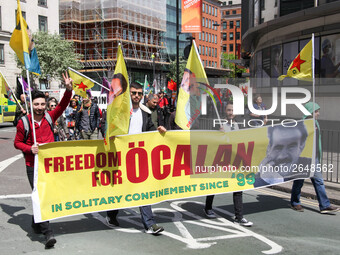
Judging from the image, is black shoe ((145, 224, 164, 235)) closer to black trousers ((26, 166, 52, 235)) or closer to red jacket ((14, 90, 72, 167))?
black trousers ((26, 166, 52, 235))

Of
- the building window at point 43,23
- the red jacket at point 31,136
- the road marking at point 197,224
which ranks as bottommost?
the road marking at point 197,224

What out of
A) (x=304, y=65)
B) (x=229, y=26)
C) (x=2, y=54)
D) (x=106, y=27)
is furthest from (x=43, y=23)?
(x=229, y=26)

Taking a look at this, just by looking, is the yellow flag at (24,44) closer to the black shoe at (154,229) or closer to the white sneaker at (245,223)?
the black shoe at (154,229)

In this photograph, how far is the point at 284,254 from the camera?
14.9 ft

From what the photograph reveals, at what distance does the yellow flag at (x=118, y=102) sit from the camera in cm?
496

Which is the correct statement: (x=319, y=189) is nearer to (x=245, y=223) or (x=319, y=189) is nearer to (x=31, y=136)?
(x=245, y=223)

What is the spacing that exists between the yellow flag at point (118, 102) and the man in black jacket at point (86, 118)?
7.08 meters

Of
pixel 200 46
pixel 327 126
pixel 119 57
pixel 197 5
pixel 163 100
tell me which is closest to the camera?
pixel 119 57

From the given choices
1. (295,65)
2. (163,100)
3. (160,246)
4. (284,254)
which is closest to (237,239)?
(284,254)

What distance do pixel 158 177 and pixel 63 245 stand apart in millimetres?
1545

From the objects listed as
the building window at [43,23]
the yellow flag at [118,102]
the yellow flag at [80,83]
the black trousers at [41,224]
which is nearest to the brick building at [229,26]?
the building window at [43,23]

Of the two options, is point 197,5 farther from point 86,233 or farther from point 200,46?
point 200,46

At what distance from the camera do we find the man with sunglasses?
17.2ft

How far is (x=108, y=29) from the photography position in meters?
61.8
